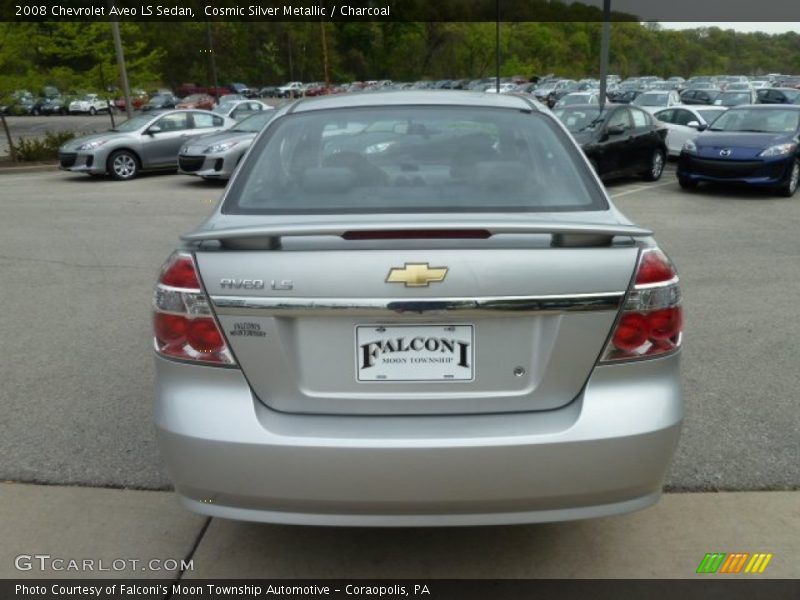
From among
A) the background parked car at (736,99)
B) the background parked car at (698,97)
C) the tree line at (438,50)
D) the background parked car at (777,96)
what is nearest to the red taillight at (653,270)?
the background parked car at (736,99)

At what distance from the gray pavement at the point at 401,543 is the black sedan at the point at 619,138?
11.3 meters

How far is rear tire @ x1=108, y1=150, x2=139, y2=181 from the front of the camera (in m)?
17.1

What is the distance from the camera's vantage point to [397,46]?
10212cm

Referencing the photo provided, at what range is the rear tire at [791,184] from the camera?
1327 centimetres

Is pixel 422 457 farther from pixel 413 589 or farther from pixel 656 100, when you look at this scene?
pixel 656 100

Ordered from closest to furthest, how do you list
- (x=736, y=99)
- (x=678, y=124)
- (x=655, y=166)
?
(x=655, y=166) → (x=678, y=124) → (x=736, y=99)

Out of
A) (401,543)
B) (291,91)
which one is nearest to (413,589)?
(401,543)

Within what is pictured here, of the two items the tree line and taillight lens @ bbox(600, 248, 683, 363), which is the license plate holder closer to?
taillight lens @ bbox(600, 248, 683, 363)

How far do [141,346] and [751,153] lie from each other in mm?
11054

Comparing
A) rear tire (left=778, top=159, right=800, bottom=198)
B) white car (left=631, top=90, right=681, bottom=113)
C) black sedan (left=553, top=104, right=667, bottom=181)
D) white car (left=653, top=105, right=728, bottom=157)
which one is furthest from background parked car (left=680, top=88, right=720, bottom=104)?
rear tire (left=778, top=159, right=800, bottom=198)

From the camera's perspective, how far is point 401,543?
3.23 meters

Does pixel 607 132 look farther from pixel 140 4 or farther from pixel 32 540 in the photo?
pixel 140 4

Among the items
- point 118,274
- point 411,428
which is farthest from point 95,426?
point 118,274

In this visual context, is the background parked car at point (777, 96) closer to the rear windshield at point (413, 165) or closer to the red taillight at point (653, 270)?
the rear windshield at point (413, 165)
